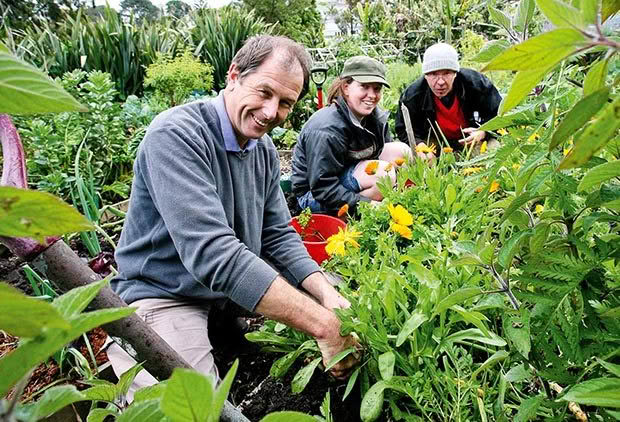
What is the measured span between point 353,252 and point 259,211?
0.48 m

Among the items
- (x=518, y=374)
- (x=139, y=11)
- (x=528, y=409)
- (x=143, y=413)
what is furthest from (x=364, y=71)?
(x=139, y=11)

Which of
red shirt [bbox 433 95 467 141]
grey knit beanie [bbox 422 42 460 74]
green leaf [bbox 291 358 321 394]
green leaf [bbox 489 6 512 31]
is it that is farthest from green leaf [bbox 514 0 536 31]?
red shirt [bbox 433 95 467 141]

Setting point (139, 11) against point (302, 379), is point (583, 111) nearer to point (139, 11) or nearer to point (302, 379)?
point (302, 379)

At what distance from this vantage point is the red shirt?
164 inches

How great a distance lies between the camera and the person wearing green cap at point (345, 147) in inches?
131

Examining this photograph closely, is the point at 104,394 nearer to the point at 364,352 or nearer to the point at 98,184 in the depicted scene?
the point at 364,352

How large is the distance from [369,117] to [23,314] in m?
3.54

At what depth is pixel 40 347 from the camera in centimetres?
26

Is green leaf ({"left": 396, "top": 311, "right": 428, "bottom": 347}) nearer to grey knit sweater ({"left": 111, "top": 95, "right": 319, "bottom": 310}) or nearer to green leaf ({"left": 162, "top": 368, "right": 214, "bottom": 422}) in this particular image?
grey knit sweater ({"left": 111, "top": 95, "right": 319, "bottom": 310})

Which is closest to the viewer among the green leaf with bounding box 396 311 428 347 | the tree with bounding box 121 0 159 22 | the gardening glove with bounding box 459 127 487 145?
the green leaf with bounding box 396 311 428 347

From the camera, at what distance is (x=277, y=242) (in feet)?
7.07

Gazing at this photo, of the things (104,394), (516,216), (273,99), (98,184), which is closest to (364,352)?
(516,216)

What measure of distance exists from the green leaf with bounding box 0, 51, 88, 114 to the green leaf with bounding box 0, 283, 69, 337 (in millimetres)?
95

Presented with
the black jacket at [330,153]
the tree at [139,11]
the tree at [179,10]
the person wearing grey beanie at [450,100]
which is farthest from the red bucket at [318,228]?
the tree at [179,10]
